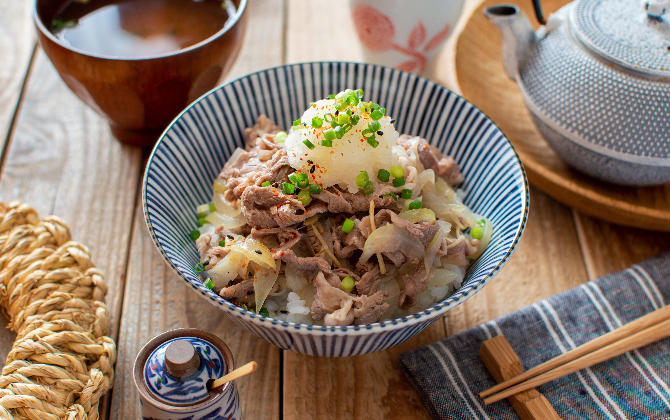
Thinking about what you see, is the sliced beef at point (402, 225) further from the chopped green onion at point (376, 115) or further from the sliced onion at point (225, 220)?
the sliced onion at point (225, 220)

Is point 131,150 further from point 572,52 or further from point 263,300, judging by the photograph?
point 572,52

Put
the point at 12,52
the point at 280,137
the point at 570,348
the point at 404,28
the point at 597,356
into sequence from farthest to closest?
the point at 12,52, the point at 404,28, the point at 280,137, the point at 570,348, the point at 597,356

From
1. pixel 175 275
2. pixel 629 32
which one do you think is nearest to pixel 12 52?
pixel 175 275

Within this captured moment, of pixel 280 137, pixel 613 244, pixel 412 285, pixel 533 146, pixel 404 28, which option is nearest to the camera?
pixel 412 285

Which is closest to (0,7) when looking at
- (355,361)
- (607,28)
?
(355,361)

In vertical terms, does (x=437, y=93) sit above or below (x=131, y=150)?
above

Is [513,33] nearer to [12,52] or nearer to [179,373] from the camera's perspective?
[179,373]

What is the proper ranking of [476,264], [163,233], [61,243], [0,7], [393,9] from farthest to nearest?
[0,7], [393,9], [61,243], [476,264], [163,233]

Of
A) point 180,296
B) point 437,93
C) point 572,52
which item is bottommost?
point 180,296
